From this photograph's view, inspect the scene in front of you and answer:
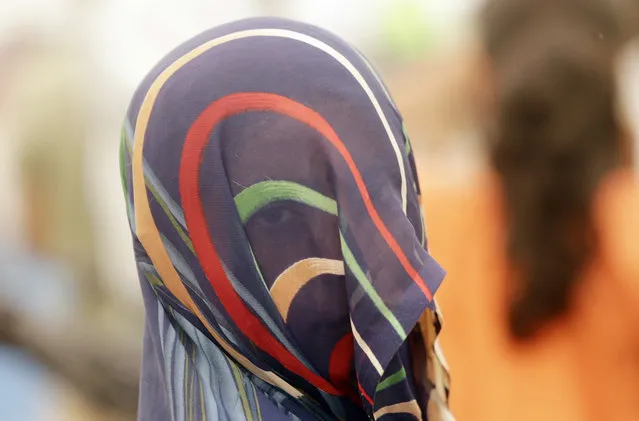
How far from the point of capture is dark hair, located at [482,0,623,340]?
103 centimetres

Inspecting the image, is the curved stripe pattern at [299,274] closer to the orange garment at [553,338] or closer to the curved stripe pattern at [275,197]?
the curved stripe pattern at [275,197]

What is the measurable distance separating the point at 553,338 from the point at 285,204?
Answer: 683 mm

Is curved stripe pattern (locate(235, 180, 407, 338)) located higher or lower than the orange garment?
higher

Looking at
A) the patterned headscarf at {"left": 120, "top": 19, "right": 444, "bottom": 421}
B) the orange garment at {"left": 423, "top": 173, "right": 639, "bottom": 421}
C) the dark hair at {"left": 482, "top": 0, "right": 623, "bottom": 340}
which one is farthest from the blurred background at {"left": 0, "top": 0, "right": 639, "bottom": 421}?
the patterned headscarf at {"left": 120, "top": 19, "right": 444, "bottom": 421}

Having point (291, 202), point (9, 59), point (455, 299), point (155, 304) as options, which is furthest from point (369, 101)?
point (9, 59)

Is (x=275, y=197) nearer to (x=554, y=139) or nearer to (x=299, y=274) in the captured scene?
(x=299, y=274)

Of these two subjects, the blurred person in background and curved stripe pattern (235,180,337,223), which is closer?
curved stripe pattern (235,180,337,223)

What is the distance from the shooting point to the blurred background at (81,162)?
1079 millimetres

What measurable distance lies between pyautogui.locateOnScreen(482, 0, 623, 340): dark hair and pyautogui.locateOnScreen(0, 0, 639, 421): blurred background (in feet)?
0.37

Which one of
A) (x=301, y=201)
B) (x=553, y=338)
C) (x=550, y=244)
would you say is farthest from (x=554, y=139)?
(x=301, y=201)

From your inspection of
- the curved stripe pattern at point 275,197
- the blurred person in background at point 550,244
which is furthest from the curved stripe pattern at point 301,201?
the blurred person in background at point 550,244

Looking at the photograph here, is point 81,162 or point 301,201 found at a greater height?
point 81,162

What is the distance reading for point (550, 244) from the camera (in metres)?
1.05

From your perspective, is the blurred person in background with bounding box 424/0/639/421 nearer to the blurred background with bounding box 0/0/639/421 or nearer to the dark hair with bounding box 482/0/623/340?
the dark hair with bounding box 482/0/623/340
